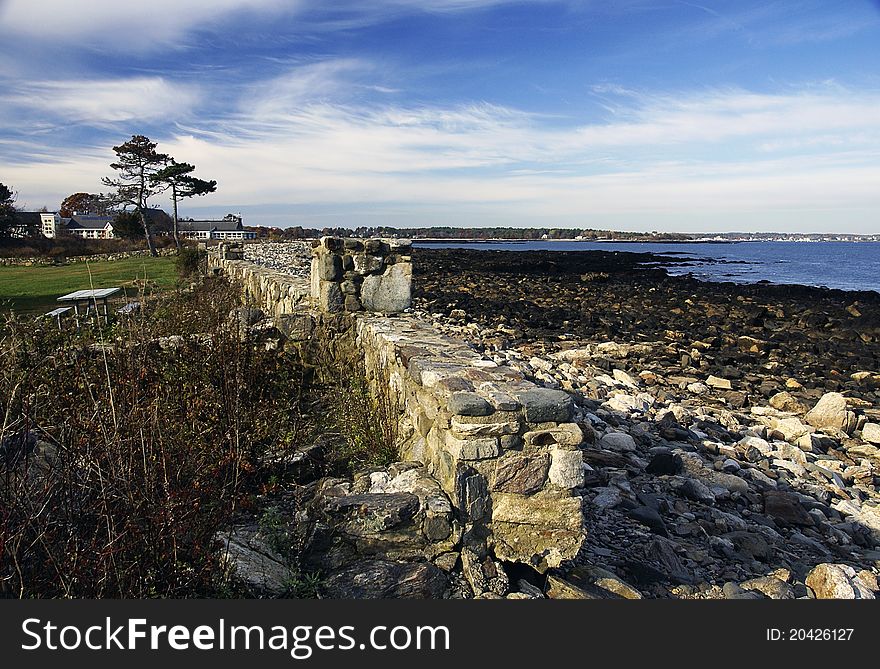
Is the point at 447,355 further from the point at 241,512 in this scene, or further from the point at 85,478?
the point at 85,478

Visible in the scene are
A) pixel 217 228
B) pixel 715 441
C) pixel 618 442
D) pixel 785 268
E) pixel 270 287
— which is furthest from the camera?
pixel 217 228

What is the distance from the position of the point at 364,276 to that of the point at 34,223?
113 ft

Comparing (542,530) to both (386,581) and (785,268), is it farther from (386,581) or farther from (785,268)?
(785,268)

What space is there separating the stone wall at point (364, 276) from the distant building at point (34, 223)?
100.0 ft

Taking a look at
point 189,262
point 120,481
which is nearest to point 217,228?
point 189,262

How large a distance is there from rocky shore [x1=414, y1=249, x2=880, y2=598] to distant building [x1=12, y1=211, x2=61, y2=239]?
25989mm

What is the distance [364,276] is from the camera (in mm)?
6891

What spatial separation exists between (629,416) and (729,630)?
452cm

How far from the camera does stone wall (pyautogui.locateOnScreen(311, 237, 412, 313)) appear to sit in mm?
6730

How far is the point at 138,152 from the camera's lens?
3519 centimetres

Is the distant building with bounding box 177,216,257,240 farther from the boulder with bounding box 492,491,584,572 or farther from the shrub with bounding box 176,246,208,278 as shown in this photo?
the boulder with bounding box 492,491,584,572

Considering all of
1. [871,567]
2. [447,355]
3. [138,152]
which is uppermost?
[138,152]

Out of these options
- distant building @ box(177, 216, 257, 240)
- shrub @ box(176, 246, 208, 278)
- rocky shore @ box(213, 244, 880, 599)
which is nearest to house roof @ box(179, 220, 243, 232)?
distant building @ box(177, 216, 257, 240)

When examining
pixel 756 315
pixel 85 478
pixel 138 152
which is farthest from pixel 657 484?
pixel 138 152
